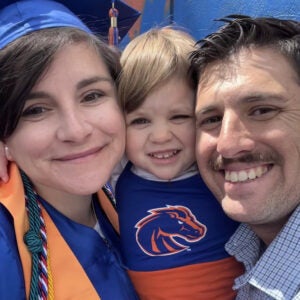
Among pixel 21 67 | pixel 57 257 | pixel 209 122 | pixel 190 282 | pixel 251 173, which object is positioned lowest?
pixel 190 282

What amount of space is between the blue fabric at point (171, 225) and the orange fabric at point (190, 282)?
3cm

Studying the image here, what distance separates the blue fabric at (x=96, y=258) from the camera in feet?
4.72

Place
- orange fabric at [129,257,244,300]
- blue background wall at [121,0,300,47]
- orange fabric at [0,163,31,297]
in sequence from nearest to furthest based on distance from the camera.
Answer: orange fabric at [0,163,31,297] → orange fabric at [129,257,244,300] → blue background wall at [121,0,300,47]

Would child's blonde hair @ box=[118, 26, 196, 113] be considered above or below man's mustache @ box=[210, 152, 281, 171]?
above

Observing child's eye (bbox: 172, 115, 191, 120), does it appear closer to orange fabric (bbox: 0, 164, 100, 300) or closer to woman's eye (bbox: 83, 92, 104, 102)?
woman's eye (bbox: 83, 92, 104, 102)

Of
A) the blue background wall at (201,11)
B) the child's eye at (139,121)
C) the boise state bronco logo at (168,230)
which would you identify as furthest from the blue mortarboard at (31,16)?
the blue background wall at (201,11)

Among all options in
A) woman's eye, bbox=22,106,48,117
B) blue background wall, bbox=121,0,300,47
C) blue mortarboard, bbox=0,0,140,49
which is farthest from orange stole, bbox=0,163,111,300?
blue background wall, bbox=121,0,300,47

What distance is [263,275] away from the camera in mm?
1410

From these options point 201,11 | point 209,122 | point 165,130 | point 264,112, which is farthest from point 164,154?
point 201,11

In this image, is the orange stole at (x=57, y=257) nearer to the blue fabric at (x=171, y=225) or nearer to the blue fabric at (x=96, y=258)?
the blue fabric at (x=96, y=258)

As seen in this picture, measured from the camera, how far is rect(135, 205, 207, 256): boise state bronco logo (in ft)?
5.45

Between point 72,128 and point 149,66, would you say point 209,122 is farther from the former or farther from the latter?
point 72,128

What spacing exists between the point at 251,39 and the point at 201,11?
7.80 ft

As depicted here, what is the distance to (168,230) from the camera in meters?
1.68
